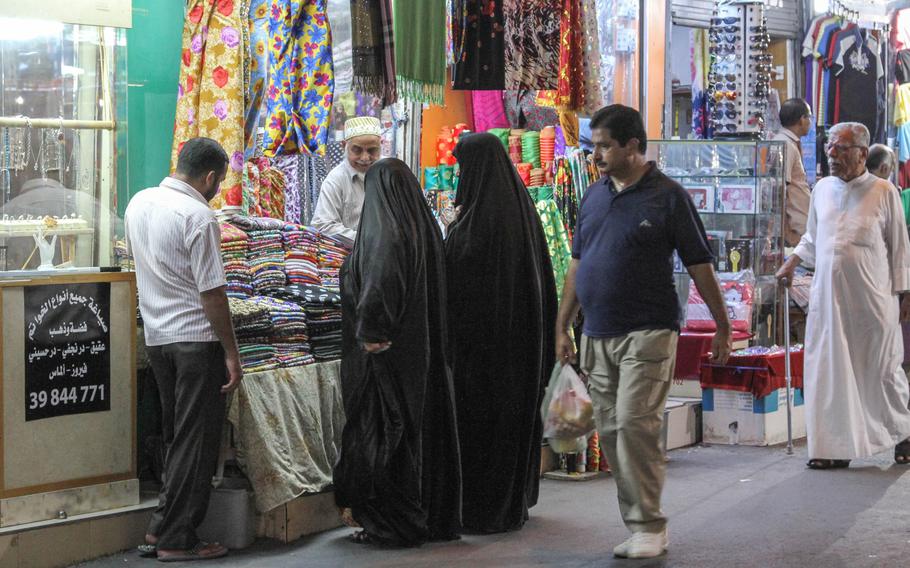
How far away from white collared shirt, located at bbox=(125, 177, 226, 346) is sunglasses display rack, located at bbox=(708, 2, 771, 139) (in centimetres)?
515

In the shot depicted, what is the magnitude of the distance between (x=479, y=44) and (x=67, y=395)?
3.35 meters

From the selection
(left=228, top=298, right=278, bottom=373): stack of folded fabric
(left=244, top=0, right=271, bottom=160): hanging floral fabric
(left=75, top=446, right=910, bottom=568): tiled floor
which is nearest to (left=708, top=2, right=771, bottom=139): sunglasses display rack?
(left=75, top=446, right=910, bottom=568): tiled floor

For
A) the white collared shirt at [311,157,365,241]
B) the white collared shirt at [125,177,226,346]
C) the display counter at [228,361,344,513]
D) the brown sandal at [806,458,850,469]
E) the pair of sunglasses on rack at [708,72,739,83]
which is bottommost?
the brown sandal at [806,458,850,469]

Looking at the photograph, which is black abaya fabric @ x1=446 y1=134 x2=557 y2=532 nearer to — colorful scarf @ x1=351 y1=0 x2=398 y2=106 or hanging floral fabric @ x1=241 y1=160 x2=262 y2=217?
colorful scarf @ x1=351 y1=0 x2=398 y2=106

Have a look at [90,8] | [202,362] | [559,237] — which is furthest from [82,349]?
[559,237]

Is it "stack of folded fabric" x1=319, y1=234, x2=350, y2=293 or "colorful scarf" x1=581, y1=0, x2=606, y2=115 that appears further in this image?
"colorful scarf" x1=581, y1=0, x2=606, y2=115

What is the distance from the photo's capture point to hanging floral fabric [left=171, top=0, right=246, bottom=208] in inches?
267

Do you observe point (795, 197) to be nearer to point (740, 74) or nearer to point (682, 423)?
point (740, 74)

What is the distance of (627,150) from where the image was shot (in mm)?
5492

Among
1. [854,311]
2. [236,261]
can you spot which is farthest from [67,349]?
[854,311]

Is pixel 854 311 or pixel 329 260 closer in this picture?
pixel 329 260

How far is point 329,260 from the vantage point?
22.1ft

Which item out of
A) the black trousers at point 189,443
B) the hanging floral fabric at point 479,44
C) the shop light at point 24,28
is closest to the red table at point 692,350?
the hanging floral fabric at point 479,44

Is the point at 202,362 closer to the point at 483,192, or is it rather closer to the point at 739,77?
the point at 483,192
